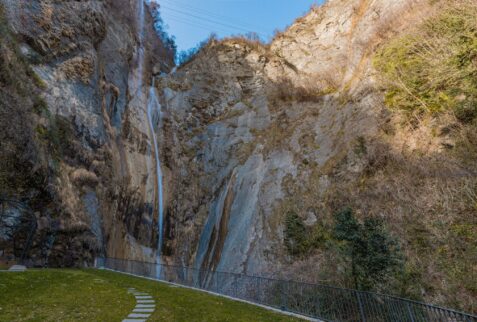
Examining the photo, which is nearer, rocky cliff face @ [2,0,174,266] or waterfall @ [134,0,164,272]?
rocky cliff face @ [2,0,174,266]

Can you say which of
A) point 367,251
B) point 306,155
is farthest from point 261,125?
point 367,251

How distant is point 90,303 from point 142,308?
1.67 m

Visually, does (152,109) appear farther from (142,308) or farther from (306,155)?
(142,308)

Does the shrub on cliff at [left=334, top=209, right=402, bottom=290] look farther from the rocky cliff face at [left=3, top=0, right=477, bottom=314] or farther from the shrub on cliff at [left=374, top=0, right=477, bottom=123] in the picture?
the shrub on cliff at [left=374, top=0, right=477, bottom=123]

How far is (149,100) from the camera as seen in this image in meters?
33.6

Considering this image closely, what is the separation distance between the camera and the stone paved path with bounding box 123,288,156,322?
8523mm

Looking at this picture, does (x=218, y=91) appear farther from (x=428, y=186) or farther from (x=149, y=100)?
(x=428, y=186)

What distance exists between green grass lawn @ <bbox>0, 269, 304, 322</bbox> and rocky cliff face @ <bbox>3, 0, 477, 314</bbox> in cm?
461

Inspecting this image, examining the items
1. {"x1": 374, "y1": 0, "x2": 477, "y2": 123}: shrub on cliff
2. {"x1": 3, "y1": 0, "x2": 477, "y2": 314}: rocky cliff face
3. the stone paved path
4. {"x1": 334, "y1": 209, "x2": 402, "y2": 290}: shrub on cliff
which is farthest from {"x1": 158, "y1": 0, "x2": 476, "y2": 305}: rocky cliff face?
the stone paved path

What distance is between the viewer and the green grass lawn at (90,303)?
27.2 feet

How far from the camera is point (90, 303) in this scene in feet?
31.7

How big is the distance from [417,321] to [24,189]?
1874 centimetres

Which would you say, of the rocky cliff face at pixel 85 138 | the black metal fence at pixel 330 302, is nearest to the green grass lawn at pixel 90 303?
the black metal fence at pixel 330 302

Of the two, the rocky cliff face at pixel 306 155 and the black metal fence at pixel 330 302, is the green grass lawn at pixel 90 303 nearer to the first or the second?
the black metal fence at pixel 330 302
